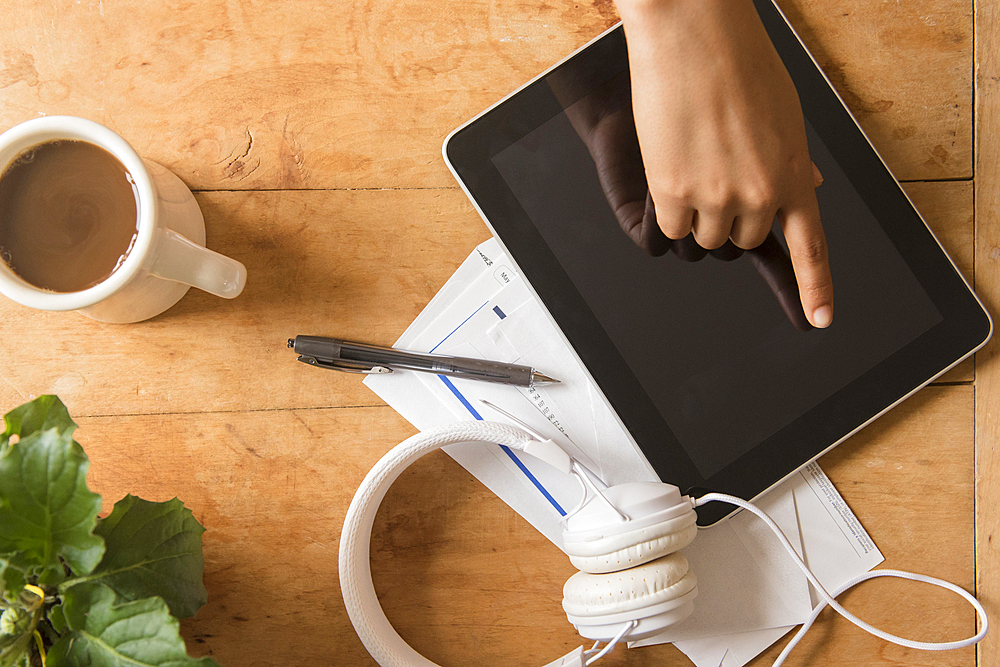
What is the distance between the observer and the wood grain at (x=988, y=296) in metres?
0.58

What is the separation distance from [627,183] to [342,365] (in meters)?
0.30

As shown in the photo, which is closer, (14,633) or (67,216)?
(14,633)

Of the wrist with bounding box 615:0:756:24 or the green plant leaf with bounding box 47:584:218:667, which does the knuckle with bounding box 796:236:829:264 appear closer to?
the wrist with bounding box 615:0:756:24

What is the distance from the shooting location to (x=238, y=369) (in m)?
0.56

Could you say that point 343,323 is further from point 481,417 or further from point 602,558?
point 602,558

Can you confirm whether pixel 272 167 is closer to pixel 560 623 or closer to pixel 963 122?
pixel 560 623

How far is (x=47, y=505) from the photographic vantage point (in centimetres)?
35

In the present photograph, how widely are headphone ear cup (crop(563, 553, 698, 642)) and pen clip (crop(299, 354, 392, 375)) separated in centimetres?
26

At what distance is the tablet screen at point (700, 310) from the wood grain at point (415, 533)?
9 centimetres

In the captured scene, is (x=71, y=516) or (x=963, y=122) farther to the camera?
(x=963, y=122)

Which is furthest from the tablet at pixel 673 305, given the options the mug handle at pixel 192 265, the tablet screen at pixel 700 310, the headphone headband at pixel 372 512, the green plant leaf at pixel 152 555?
the green plant leaf at pixel 152 555

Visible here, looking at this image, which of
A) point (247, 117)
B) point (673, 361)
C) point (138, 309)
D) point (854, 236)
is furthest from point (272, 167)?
point (854, 236)

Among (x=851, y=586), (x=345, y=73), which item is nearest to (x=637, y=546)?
(x=851, y=586)

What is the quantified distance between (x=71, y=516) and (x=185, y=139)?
0.35 metres
